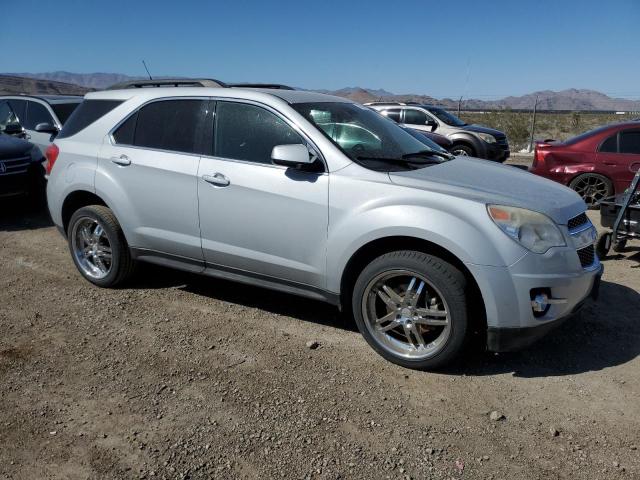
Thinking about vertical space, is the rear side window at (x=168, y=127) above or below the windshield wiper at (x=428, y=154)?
above

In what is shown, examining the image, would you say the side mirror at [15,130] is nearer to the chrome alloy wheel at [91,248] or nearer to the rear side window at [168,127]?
the chrome alloy wheel at [91,248]

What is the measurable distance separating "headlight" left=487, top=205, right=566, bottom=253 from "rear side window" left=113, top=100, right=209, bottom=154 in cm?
224

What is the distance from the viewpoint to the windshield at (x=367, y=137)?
390 cm

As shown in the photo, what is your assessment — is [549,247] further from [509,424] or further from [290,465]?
[290,465]

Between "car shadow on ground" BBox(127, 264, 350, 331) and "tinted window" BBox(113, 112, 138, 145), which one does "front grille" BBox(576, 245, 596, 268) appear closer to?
"car shadow on ground" BBox(127, 264, 350, 331)

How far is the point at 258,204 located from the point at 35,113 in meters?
6.96

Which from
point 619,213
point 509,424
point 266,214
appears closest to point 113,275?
point 266,214

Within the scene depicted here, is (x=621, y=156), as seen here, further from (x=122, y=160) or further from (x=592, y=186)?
(x=122, y=160)

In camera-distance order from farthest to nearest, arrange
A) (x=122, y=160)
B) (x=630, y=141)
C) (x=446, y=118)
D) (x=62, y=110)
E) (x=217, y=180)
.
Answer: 1. (x=446, y=118)
2. (x=62, y=110)
3. (x=630, y=141)
4. (x=122, y=160)
5. (x=217, y=180)

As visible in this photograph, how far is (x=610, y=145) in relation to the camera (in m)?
8.70

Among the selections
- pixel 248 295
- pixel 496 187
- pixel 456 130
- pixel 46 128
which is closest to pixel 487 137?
pixel 456 130

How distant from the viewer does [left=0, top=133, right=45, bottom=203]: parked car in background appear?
763 cm

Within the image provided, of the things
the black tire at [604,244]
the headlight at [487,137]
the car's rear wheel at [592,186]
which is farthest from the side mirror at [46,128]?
the headlight at [487,137]

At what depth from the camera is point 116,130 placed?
4.73m
